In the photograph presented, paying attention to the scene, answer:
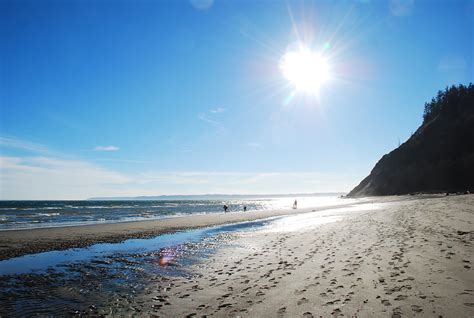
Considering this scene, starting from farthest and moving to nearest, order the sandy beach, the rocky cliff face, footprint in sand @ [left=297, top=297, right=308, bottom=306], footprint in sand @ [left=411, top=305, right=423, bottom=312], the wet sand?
the rocky cliff face
footprint in sand @ [left=297, top=297, right=308, bottom=306]
the sandy beach
the wet sand
footprint in sand @ [left=411, top=305, right=423, bottom=312]

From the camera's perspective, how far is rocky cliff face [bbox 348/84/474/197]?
293ft

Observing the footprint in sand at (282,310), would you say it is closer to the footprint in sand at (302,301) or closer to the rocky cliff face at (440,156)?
the footprint in sand at (302,301)

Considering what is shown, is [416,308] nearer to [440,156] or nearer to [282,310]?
[282,310]

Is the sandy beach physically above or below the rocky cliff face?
below

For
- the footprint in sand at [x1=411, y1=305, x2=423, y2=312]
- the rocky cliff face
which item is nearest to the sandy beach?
the footprint in sand at [x1=411, y1=305, x2=423, y2=312]

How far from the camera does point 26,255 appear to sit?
18938 millimetres

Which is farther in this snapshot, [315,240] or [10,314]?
[315,240]

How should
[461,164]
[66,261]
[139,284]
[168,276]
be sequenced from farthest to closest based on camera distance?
[461,164]
[66,261]
[168,276]
[139,284]

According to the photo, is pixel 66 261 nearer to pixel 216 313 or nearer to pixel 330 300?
pixel 216 313

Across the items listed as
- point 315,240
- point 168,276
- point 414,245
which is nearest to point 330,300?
point 168,276

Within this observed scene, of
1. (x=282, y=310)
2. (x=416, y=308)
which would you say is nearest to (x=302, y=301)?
(x=282, y=310)

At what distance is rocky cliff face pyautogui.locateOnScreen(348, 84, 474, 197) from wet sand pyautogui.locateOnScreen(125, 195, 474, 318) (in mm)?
90057

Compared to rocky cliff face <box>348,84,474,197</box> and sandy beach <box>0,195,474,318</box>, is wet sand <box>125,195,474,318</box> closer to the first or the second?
sandy beach <box>0,195,474,318</box>

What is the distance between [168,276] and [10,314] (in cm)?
548
